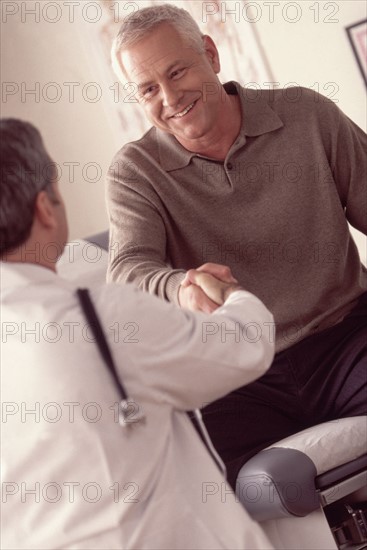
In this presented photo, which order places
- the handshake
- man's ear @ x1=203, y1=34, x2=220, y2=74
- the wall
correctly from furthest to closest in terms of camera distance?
the wall < man's ear @ x1=203, y1=34, x2=220, y2=74 < the handshake

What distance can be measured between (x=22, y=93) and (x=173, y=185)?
98.6 inches

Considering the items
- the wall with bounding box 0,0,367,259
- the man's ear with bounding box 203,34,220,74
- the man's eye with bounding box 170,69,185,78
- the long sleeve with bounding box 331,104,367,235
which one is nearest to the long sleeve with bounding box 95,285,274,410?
the long sleeve with bounding box 331,104,367,235

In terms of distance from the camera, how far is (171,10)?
2.26m

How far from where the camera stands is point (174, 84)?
7.33ft

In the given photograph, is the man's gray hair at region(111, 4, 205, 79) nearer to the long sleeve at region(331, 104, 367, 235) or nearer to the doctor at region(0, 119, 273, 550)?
the long sleeve at region(331, 104, 367, 235)

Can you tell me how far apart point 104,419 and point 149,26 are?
127 cm

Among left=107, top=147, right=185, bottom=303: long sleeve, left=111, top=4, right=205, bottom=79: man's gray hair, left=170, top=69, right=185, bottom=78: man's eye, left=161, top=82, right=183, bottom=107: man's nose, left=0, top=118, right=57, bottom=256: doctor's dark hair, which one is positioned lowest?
left=107, top=147, right=185, bottom=303: long sleeve

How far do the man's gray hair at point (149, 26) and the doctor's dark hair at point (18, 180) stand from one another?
974 millimetres

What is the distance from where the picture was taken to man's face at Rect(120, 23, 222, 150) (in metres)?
2.21

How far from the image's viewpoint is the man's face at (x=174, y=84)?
2207 mm

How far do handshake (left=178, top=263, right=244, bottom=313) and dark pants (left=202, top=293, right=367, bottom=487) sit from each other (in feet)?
1.46

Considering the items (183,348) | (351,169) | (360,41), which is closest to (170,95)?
(351,169)

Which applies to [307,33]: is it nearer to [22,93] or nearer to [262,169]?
[22,93]

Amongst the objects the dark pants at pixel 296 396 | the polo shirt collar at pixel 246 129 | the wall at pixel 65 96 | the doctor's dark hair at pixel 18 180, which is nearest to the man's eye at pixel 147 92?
the polo shirt collar at pixel 246 129
